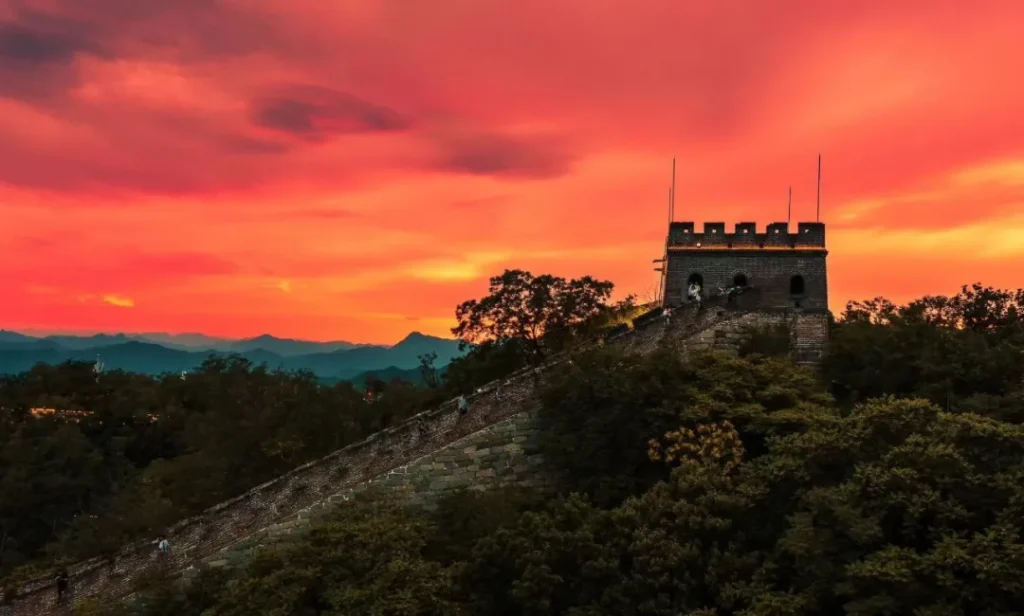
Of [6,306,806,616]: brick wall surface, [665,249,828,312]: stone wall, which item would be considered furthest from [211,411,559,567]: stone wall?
[665,249,828,312]: stone wall

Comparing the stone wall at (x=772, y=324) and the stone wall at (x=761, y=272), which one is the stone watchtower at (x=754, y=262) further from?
the stone wall at (x=772, y=324)

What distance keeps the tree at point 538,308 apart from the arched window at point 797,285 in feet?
22.5

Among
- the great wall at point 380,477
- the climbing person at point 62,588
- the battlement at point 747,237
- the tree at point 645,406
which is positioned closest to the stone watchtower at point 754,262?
the battlement at point 747,237

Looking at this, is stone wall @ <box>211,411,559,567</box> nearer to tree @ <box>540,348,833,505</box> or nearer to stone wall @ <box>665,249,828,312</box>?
tree @ <box>540,348,833,505</box>

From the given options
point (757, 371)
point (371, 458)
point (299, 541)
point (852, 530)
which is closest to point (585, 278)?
point (757, 371)

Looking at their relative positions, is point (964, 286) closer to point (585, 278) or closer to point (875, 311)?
point (875, 311)

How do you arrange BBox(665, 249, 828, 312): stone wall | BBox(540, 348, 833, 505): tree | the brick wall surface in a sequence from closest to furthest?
BBox(540, 348, 833, 505): tree → the brick wall surface → BBox(665, 249, 828, 312): stone wall

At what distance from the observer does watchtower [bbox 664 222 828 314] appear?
2741cm

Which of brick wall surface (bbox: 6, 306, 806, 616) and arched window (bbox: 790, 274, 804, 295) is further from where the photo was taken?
arched window (bbox: 790, 274, 804, 295)

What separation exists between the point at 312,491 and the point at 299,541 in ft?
5.39

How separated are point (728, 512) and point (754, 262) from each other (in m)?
14.9

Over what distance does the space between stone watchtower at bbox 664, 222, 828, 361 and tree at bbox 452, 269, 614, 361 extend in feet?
10.8

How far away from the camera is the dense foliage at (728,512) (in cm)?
1270

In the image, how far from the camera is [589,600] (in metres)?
14.8
